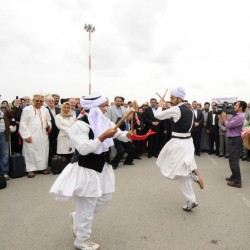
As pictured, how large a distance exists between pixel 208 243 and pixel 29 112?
16.0 ft

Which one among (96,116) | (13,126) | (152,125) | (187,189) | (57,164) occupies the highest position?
(96,116)

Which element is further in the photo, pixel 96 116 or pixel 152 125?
pixel 152 125

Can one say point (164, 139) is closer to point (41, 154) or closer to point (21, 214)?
point (41, 154)

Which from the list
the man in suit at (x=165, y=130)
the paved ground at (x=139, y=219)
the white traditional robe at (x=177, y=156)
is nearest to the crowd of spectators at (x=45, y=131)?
the man in suit at (x=165, y=130)

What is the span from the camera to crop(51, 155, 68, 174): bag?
6504 millimetres

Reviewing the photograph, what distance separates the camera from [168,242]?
10.4ft

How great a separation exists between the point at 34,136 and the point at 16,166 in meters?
0.81

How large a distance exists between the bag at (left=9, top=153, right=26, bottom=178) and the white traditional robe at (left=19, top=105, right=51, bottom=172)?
151 mm

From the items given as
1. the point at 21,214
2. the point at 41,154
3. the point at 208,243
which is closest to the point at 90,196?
the point at 208,243

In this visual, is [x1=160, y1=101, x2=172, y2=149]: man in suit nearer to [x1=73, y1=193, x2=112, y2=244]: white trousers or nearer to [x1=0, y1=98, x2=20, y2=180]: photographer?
[x1=0, y1=98, x2=20, y2=180]: photographer

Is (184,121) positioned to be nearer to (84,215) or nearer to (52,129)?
(84,215)

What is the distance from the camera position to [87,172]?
2.85 meters

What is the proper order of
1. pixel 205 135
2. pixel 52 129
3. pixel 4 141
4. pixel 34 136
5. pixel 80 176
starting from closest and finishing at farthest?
pixel 80 176, pixel 4 141, pixel 34 136, pixel 52 129, pixel 205 135

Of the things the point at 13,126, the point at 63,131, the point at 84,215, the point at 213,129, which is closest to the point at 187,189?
the point at 84,215
